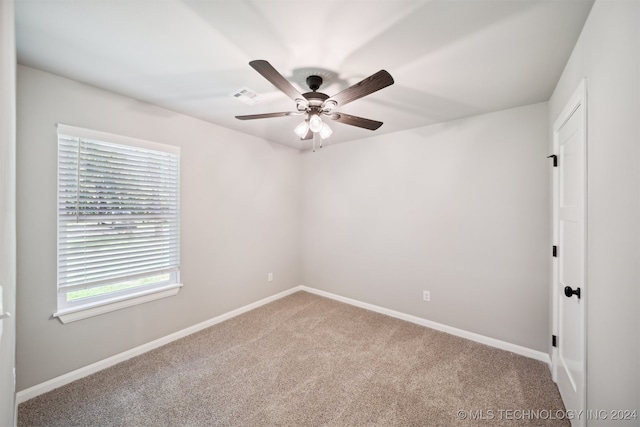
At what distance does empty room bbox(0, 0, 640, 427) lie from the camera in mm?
1283

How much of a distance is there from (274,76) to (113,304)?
2.44 m

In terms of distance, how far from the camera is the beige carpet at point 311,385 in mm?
1741

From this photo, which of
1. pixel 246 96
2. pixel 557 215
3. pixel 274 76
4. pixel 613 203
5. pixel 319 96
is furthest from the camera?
pixel 246 96

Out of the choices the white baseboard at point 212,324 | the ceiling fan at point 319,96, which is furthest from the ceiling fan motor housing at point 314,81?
the white baseboard at point 212,324

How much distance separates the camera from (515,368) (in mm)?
2262

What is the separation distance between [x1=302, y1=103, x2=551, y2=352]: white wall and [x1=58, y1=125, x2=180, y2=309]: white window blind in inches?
86.6

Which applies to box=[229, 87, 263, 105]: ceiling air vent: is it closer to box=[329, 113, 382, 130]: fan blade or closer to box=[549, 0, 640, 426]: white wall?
box=[329, 113, 382, 130]: fan blade

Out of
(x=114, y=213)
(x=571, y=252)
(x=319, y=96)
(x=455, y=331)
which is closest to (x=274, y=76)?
(x=319, y=96)

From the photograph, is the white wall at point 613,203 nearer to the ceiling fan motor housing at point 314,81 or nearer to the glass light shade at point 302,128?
the ceiling fan motor housing at point 314,81

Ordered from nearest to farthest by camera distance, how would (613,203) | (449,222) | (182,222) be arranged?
1. (613,203)
2. (182,222)
3. (449,222)

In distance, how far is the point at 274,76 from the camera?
57.1 inches

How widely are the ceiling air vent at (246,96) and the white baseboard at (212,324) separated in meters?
2.53

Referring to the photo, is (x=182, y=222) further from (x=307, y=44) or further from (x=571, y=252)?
(x=571, y=252)

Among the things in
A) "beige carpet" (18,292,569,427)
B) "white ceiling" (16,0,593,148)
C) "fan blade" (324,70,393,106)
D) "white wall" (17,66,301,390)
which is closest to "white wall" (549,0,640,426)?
"white ceiling" (16,0,593,148)
